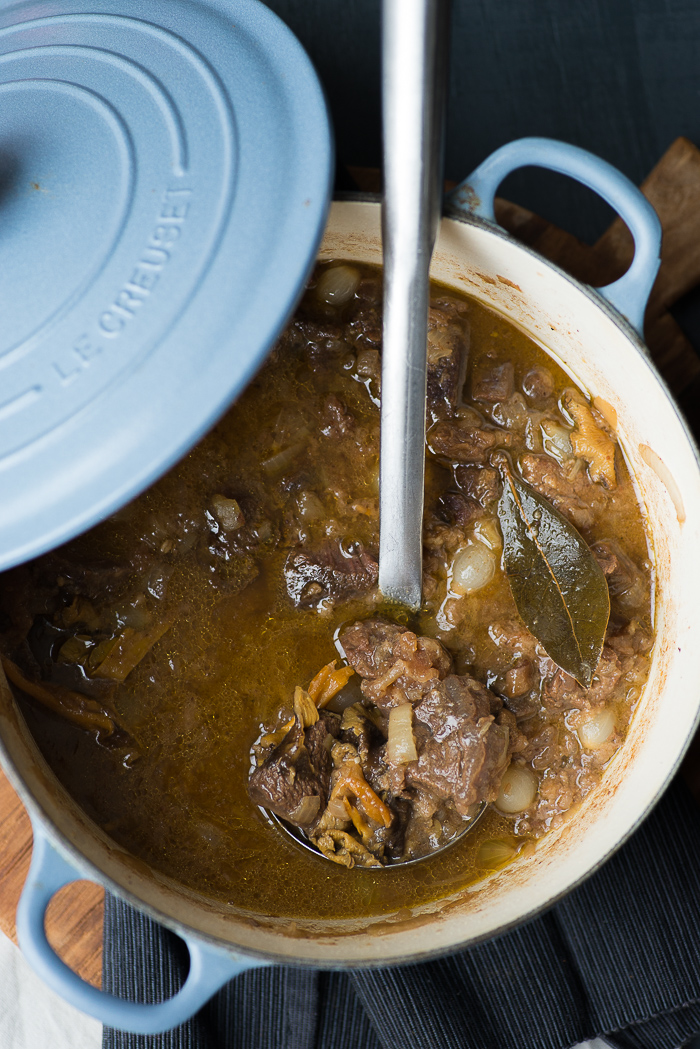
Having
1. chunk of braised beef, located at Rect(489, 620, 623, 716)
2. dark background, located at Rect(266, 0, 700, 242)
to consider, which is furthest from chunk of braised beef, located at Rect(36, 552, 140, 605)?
dark background, located at Rect(266, 0, 700, 242)

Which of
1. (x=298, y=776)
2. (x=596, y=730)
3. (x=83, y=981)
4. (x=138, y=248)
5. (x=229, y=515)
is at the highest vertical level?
(x=138, y=248)

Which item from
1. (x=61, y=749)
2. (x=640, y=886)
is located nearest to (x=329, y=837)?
(x=61, y=749)

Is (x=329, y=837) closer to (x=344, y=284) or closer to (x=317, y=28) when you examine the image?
(x=344, y=284)

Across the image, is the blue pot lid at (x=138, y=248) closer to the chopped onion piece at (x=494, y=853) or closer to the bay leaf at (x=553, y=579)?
the bay leaf at (x=553, y=579)

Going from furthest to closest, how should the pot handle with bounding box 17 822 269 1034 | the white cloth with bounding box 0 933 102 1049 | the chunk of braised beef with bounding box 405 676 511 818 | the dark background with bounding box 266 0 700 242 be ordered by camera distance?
the dark background with bounding box 266 0 700 242
the white cloth with bounding box 0 933 102 1049
the chunk of braised beef with bounding box 405 676 511 818
the pot handle with bounding box 17 822 269 1034


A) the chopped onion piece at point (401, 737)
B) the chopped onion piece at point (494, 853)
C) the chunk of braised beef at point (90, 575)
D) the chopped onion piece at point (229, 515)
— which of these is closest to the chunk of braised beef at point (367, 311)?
the chopped onion piece at point (229, 515)

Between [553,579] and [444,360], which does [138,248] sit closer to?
Answer: [444,360]

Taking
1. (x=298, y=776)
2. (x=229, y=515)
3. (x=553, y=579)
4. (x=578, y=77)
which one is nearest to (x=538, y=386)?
(x=553, y=579)

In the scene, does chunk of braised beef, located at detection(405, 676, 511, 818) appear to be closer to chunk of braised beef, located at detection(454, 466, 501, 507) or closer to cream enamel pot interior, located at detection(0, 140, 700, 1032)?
cream enamel pot interior, located at detection(0, 140, 700, 1032)
